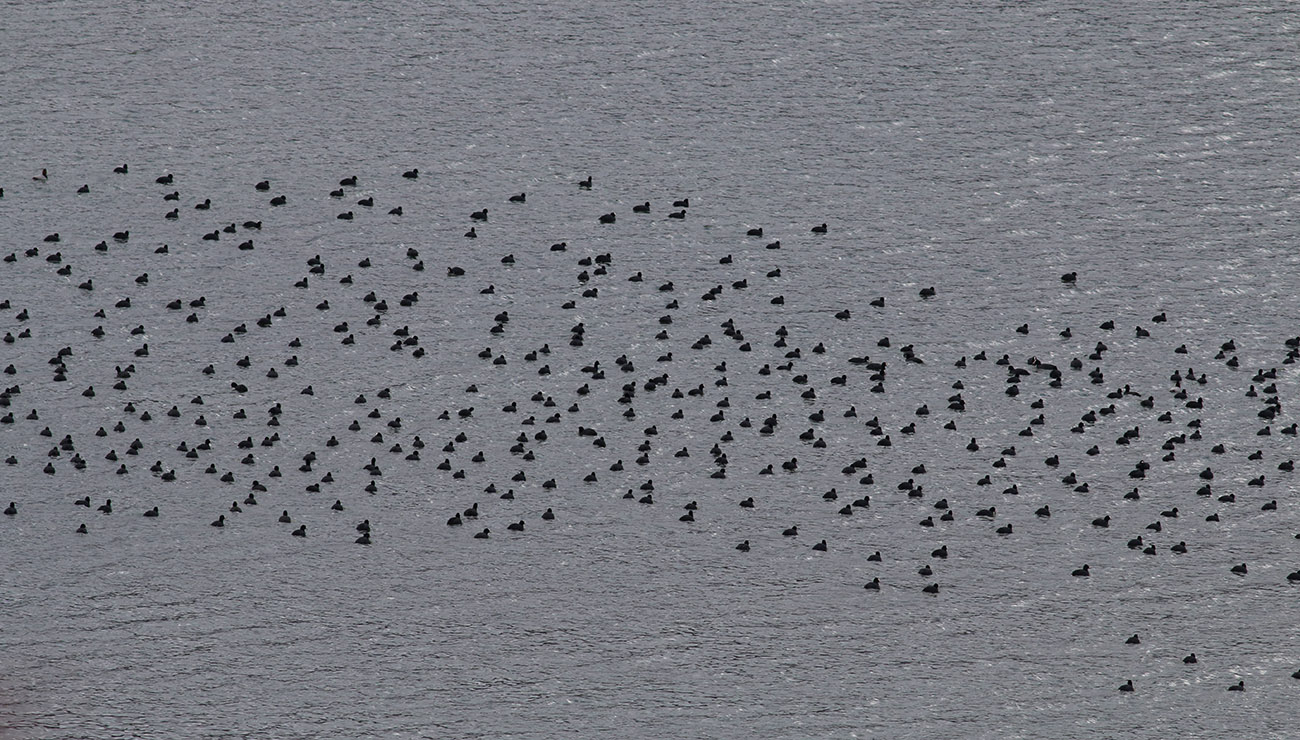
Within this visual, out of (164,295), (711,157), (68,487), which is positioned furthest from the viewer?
(711,157)

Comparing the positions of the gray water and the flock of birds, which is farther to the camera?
the flock of birds

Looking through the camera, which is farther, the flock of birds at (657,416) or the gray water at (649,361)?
the flock of birds at (657,416)

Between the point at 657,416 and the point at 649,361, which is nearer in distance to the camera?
the point at 657,416

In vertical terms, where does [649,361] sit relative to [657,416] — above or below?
above

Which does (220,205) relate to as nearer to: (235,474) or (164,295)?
(164,295)

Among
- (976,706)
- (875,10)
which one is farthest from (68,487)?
(875,10)
